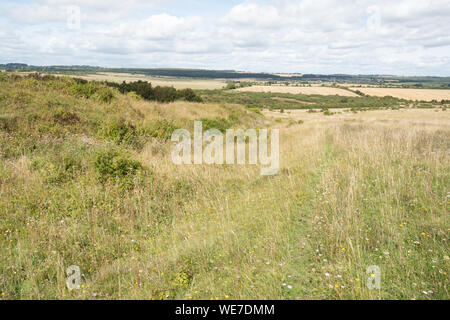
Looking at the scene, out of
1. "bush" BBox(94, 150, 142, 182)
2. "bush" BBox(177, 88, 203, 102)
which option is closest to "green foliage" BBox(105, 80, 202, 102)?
"bush" BBox(177, 88, 203, 102)

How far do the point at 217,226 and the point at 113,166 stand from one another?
4164 mm

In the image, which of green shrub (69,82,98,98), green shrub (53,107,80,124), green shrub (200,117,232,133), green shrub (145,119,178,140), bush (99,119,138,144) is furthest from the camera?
green shrub (200,117,232,133)

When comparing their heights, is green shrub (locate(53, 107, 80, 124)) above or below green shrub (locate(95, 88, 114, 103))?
below

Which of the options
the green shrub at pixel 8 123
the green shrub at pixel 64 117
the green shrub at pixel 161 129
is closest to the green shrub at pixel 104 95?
the green shrub at pixel 64 117

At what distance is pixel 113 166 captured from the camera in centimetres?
719

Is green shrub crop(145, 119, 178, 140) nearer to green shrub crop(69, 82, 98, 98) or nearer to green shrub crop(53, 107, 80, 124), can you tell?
green shrub crop(53, 107, 80, 124)

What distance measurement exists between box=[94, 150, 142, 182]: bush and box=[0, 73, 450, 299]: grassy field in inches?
1.4

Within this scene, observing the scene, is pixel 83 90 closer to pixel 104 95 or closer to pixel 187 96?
pixel 104 95

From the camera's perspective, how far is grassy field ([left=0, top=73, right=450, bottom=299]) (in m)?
3.12

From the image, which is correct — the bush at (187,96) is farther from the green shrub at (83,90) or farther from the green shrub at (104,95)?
the green shrub at (83,90)

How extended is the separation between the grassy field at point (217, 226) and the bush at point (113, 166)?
0.04m

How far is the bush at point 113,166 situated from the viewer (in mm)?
7061
